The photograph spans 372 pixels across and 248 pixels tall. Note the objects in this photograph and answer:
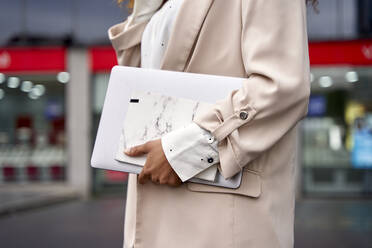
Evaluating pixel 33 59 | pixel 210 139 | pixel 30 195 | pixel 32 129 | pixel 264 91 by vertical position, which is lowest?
pixel 30 195

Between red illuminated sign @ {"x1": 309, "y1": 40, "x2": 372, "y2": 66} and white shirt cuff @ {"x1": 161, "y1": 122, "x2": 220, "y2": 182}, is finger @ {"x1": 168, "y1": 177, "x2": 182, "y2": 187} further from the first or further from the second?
red illuminated sign @ {"x1": 309, "y1": 40, "x2": 372, "y2": 66}

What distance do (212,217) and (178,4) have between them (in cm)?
57

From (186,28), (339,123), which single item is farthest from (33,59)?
(186,28)

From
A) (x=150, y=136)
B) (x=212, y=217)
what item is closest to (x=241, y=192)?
(x=212, y=217)

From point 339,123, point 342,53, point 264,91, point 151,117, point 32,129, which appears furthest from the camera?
point 32,129

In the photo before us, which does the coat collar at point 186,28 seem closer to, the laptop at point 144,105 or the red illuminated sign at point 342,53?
the laptop at point 144,105

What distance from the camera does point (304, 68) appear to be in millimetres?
1077

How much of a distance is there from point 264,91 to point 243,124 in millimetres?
88

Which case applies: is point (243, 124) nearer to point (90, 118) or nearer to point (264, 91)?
point (264, 91)

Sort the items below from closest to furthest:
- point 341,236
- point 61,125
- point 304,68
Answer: point 304,68 → point 341,236 → point 61,125

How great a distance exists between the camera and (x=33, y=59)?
10.7 metres

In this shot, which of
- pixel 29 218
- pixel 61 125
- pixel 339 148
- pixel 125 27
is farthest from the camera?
pixel 61 125

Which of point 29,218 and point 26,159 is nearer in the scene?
point 29,218

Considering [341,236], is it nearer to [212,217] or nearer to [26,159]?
[212,217]
